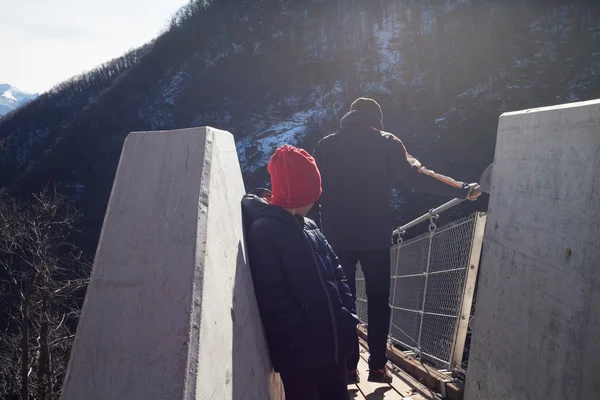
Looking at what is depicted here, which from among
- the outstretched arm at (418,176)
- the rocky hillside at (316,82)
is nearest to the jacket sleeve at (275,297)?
the outstretched arm at (418,176)

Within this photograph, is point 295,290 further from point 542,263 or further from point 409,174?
point 409,174

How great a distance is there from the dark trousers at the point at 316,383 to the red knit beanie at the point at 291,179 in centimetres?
69

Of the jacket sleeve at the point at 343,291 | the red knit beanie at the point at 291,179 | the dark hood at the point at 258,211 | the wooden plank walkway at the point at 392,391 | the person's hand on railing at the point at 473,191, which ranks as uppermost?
the red knit beanie at the point at 291,179

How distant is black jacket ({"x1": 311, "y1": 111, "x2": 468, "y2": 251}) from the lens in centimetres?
322

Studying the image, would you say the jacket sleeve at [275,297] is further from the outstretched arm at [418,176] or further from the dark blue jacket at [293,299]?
the outstretched arm at [418,176]

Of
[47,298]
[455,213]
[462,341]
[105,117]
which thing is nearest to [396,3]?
[455,213]

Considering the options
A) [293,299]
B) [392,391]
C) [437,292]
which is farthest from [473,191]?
[293,299]

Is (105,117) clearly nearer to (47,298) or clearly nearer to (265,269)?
(47,298)

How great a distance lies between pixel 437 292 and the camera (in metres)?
3.93

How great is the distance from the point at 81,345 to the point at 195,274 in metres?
0.38

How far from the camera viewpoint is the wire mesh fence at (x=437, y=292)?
10.9 feet

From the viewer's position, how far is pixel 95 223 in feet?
151

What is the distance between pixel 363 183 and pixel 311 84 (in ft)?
168

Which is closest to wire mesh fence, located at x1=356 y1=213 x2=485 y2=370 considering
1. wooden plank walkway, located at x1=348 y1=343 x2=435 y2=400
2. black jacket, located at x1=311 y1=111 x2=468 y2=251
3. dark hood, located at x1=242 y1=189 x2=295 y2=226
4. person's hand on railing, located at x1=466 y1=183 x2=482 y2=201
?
person's hand on railing, located at x1=466 y1=183 x2=482 y2=201
